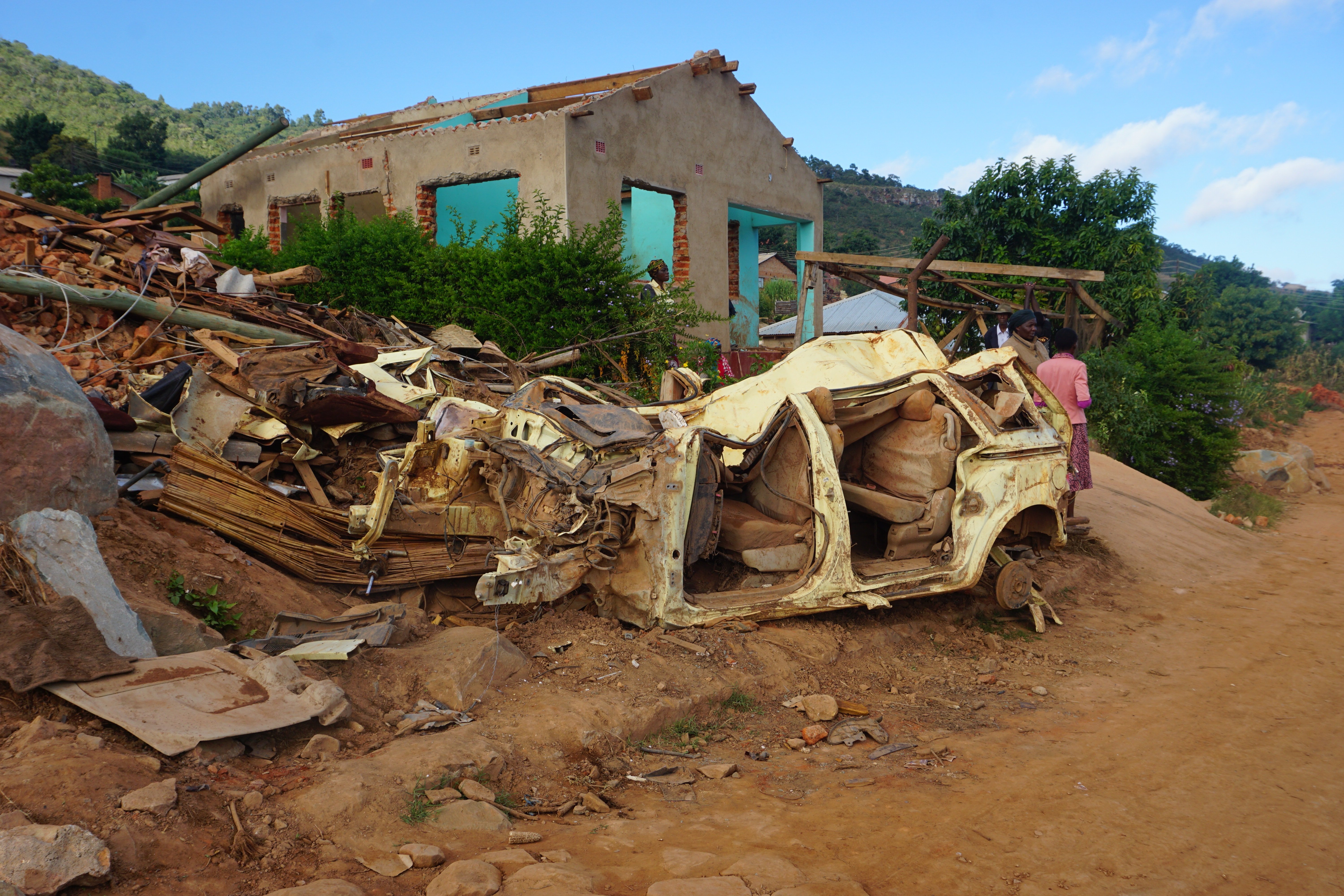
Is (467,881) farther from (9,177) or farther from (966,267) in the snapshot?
(9,177)

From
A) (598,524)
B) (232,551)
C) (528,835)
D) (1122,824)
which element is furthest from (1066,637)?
(232,551)

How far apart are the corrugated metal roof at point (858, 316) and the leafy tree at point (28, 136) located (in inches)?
1142

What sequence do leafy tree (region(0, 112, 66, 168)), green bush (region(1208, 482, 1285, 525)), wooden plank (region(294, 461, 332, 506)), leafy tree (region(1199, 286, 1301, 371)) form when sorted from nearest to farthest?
1. wooden plank (region(294, 461, 332, 506))
2. green bush (region(1208, 482, 1285, 525))
3. leafy tree (region(1199, 286, 1301, 371))
4. leafy tree (region(0, 112, 66, 168))

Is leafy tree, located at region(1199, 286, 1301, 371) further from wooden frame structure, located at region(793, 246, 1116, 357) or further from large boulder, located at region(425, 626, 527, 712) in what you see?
large boulder, located at region(425, 626, 527, 712)

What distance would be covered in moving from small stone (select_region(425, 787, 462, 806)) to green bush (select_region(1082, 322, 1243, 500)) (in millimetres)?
12153

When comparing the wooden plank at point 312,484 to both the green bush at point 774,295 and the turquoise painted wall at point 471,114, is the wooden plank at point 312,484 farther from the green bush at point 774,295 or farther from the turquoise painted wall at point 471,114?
the green bush at point 774,295

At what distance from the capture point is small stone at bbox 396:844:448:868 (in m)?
2.94

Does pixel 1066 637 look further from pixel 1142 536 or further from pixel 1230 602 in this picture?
pixel 1142 536

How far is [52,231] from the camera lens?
9.84m

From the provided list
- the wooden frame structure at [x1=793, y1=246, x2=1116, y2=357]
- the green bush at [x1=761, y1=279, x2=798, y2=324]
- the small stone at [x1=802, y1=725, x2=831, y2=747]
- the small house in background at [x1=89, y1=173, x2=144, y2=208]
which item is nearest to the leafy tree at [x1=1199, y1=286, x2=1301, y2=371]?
the green bush at [x1=761, y1=279, x2=798, y2=324]

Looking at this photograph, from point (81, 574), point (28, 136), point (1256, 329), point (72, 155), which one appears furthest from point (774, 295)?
point (81, 574)

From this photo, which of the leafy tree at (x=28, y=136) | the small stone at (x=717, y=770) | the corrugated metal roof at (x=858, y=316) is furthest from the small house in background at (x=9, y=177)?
the small stone at (x=717, y=770)

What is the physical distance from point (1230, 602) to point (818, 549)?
16.0ft

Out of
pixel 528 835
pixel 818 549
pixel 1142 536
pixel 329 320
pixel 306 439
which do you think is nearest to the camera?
pixel 528 835
